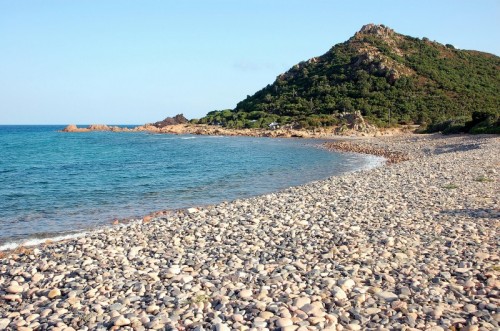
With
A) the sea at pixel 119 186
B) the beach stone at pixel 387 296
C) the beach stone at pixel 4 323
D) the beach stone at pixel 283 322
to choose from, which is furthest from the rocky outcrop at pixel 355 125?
the beach stone at pixel 4 323

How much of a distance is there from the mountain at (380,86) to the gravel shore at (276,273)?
64.0m

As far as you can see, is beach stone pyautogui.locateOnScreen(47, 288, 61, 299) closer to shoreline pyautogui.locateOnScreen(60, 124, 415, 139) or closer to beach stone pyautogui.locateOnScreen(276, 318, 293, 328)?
beach stone pyautogui.locateOnScreen(276, 318, 293, 328)

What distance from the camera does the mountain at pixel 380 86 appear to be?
79.8 metres

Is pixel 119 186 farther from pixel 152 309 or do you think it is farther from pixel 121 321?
pixel 121 321

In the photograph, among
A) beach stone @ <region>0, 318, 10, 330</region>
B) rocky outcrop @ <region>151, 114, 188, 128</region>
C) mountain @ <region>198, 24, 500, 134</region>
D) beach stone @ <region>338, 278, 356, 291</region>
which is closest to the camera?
beach stone @ <region>0, 318, 10, 330</region>

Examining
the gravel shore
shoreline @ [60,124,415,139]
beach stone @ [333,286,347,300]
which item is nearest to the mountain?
shoreline @ [60,124,415,139]

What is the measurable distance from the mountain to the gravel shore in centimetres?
6405

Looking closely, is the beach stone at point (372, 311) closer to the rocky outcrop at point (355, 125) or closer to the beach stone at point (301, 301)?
the beach stone at point (301, 301)

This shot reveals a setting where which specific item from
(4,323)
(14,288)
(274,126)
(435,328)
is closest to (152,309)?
(4,323)

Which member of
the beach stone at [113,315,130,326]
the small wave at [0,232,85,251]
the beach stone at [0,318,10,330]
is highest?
the beach stone at [113,315,130,326]

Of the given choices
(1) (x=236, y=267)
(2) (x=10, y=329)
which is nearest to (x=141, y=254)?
(1) (x=236, y=267)

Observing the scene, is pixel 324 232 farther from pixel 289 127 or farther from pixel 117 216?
pixel 289 127

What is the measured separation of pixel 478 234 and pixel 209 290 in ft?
22.3

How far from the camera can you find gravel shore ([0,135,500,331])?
6199 millimetres
